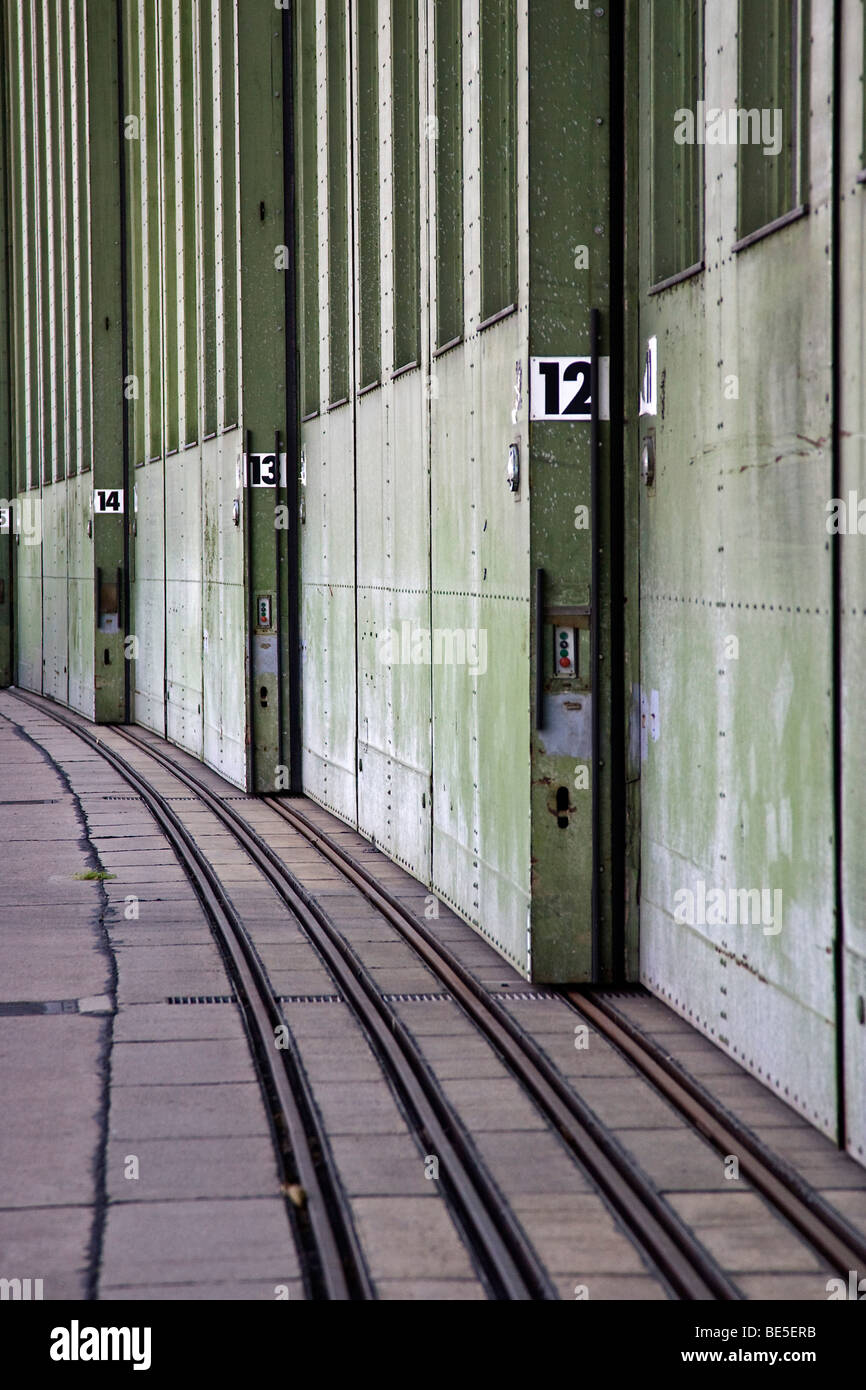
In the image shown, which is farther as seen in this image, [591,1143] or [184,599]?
[184,599]

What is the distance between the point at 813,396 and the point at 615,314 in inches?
107

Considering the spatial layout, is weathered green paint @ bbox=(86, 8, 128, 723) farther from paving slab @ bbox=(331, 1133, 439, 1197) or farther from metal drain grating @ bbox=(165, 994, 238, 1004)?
paving slab @ bbox=(331, 1133, 439, 1197)

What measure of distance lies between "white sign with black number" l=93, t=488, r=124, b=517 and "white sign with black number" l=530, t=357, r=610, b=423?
759 inches

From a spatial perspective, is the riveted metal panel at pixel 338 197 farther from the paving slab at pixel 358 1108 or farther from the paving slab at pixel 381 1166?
the paving slab at pixel 381 1166

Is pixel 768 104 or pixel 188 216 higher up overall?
pixel 188 216

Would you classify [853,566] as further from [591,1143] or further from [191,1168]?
[191,1168]

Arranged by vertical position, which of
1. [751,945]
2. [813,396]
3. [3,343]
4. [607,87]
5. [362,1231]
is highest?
[3,343]

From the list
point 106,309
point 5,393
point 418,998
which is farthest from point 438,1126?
point 5,393

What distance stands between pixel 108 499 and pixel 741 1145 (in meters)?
22.3

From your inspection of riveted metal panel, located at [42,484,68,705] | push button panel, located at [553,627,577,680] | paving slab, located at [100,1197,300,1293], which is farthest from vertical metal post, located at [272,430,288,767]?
riveted metal panel, located at [42,484,68,705]

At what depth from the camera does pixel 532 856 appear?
9234 millimetres

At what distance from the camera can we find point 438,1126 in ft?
22.6
